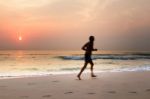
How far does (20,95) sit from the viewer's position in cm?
795

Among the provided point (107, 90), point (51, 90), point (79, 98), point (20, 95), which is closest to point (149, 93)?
point (107, 90)

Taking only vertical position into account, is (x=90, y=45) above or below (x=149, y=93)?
above

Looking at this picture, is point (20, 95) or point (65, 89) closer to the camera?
point (20, 95)

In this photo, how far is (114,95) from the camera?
7.91m

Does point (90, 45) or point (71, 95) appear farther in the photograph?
point (90, 45)

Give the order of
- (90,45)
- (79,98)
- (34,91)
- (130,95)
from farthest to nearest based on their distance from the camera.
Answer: (90,45) → (34,91) → (130,95) → (79,98)

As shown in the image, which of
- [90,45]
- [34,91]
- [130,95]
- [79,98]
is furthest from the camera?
[90,45]

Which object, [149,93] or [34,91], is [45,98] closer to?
[34,91]

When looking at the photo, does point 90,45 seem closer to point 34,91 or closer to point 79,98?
point 34,91

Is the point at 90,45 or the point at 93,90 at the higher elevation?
the point at 90,45

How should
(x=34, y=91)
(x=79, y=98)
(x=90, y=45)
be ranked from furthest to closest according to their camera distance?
(x=90, y=45) → (x=34, y=91) → (x=79, y=98)

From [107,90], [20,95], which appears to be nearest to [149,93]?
[107,90]

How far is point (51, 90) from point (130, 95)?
238 cm

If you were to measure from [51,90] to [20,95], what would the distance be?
116 centimetres
